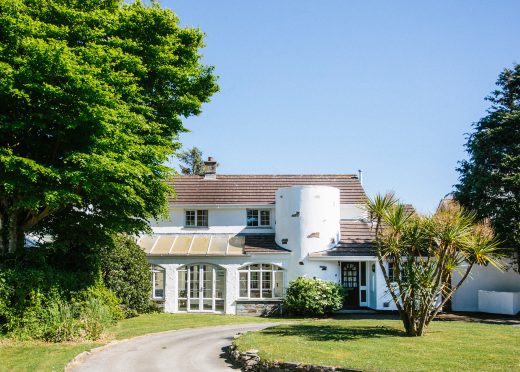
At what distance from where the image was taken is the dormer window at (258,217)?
32688 millimetres

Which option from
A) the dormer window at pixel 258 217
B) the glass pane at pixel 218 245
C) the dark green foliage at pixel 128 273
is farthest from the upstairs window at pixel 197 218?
the dark green foliage at pixel 128 273

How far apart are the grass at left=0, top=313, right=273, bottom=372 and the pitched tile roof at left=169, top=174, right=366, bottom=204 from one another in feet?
29.4

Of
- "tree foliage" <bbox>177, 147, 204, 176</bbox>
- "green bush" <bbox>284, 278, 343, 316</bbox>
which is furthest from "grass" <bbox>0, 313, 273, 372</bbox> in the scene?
"tree foliage" <bbox>177, 147, 204, 176</bbox>

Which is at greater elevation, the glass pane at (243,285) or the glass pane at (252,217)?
the glass pane at (252,217)

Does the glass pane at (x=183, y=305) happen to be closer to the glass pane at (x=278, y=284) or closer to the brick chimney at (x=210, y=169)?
the glass pane at (x=278, y=284)

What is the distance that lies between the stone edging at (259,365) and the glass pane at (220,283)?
13.1 metres

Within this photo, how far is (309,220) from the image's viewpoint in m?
29.6

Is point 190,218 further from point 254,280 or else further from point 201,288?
point 254,280

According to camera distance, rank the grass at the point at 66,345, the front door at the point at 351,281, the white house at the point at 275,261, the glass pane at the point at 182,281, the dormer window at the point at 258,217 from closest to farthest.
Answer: the grass at the point at 66,345 < the white house at the point at 275,261 < the glass pane at the point at 182,281 < the front door at the point at 351,281 < the dormer window at the point at 258,217

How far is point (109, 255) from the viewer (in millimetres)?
25547

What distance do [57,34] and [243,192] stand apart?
17.7m

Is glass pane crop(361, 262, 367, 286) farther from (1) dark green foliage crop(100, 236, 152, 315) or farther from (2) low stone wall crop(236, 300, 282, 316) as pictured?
(1) dark green foliage crop(100, 236, 152, 315)

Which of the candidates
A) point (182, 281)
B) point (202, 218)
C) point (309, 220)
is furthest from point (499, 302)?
point (202, 218)

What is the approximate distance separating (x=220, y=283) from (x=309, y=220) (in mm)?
6403
